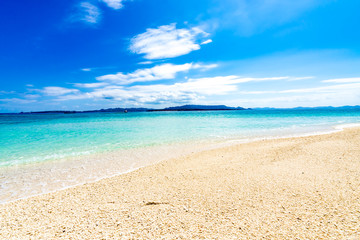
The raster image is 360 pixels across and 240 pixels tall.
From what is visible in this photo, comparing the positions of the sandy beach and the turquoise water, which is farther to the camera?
the turquoise water

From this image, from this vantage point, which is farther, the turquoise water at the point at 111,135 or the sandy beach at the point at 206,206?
the turquoise water at the point at 111,135

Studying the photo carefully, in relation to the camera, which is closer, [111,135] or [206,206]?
[206,206]

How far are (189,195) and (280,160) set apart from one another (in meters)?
5.79

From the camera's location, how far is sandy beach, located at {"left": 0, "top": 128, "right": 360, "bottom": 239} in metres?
3.86

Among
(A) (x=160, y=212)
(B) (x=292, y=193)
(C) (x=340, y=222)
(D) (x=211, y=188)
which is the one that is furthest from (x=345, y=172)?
(A) (x=160, y=212)

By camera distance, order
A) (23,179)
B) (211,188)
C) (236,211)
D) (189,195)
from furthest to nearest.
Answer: (23,179) → (211,188) → (189,195) → (236,211)

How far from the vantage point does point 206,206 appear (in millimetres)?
4945

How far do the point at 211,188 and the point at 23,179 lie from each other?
8098 mm

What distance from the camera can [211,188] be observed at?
6.18 m

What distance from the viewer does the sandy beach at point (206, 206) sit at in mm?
3857

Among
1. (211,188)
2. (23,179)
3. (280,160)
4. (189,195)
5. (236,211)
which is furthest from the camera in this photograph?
(280,160)

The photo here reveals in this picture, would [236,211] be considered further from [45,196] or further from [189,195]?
[45,196]

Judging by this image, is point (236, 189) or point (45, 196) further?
point (45, 196)

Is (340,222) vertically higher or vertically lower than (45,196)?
higher
